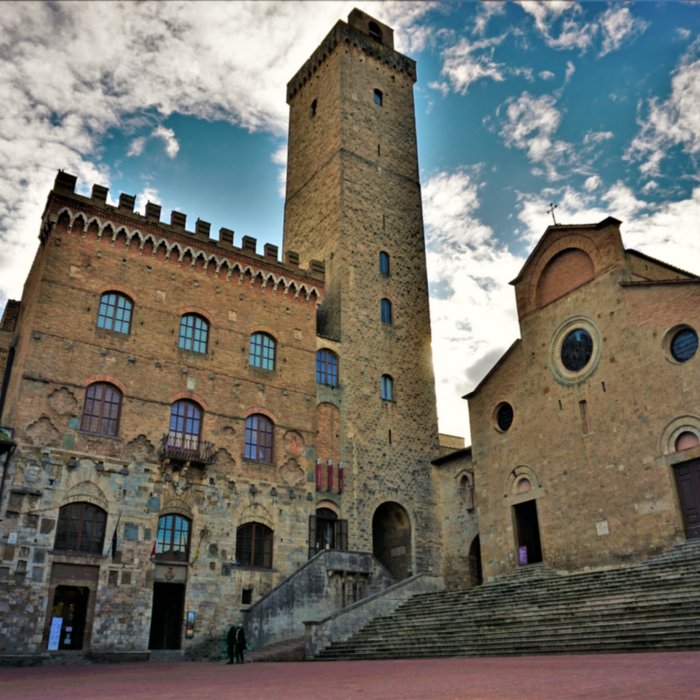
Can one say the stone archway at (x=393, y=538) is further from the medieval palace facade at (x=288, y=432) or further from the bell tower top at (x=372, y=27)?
the bell tower top at (x=372, y=27)

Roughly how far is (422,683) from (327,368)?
19846 mm

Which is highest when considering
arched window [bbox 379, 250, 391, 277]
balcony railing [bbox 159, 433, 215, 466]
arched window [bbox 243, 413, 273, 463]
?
arched window [bbox 379, 250, 391, 277]

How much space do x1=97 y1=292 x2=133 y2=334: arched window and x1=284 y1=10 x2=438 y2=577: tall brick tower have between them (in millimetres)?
8406

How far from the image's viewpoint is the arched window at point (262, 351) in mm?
26891

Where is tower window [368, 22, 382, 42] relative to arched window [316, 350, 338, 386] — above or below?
above

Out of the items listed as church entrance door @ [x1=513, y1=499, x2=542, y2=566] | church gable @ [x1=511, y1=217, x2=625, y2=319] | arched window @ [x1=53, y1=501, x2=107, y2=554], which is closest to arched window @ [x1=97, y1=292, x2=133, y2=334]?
arched window @ [x1=53, y1=501, x2=107, y2=554]

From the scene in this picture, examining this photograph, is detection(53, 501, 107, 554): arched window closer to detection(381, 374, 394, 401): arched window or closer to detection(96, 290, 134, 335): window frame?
detection(96, 290, 134, 335): window frame

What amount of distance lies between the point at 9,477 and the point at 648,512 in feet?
64.6

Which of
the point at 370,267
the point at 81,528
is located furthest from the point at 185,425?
the point at 370,267

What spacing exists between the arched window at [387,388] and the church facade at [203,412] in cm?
7

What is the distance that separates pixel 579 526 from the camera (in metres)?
22.8

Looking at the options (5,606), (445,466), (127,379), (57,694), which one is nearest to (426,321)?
(445,466)

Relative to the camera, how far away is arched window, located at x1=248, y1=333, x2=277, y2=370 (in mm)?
26891

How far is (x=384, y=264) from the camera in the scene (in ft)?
108
